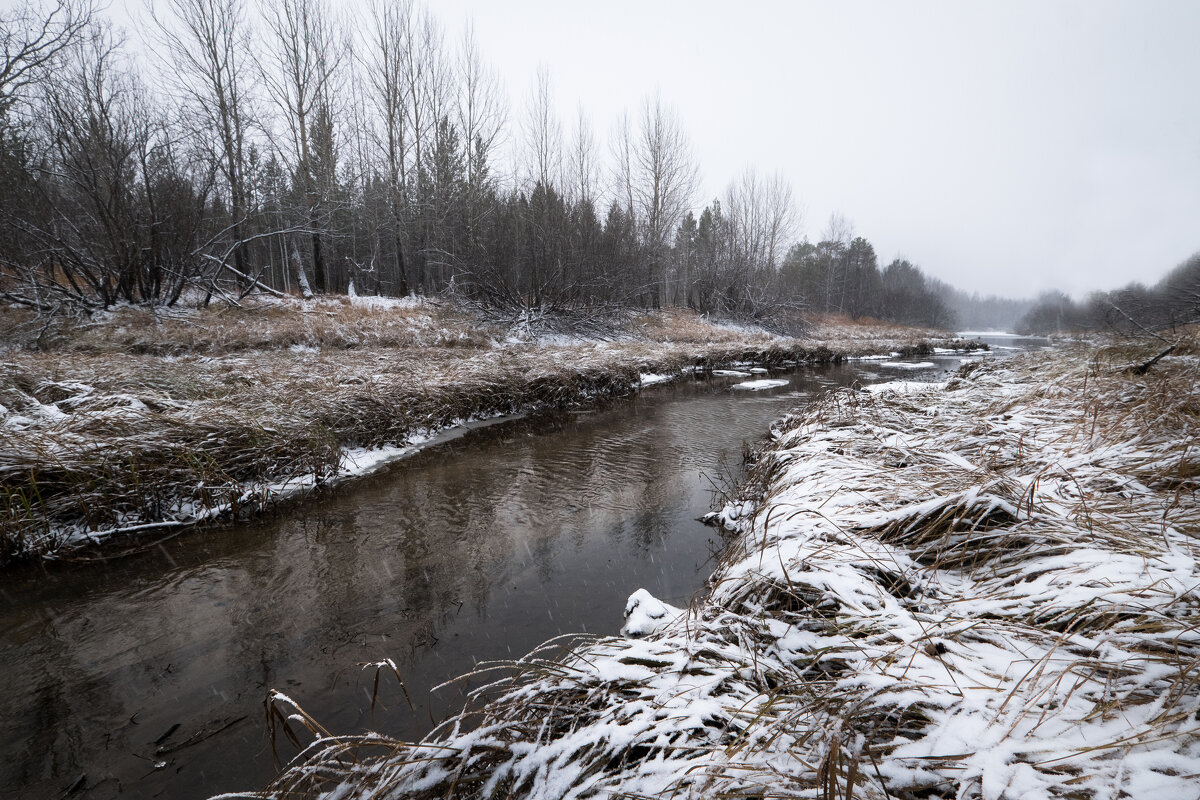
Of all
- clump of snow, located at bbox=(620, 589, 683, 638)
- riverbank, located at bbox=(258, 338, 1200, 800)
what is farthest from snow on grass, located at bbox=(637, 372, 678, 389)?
clump of snow, located at bbox=(620, 589, 683, 638)

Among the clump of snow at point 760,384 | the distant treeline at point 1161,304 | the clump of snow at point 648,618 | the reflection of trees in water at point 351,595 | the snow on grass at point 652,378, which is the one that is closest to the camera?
the clump of snow at point 648,618

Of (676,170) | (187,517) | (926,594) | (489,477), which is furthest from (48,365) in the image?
(676,170)

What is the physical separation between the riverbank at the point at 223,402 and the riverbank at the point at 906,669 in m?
3.02

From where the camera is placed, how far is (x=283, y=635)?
2818mm

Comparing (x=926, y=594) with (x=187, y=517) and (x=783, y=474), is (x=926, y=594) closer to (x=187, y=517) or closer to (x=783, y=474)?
(x=783, y=474)

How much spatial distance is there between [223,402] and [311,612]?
3736 mm

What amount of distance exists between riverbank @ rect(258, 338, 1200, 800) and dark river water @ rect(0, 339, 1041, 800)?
1.20 feet

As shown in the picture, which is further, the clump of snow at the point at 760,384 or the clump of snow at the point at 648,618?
the clump of snow at the point at 760,384

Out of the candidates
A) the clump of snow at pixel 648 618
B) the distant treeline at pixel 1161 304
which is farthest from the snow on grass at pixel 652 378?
the clump of snow at pixel 648 618

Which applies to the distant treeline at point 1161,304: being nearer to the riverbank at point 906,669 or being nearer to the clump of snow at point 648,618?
the riverbank at point 906,669

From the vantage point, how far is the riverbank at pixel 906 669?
3.28 feet

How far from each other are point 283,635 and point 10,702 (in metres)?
1.11

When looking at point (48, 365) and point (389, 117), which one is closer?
point (48, 365)

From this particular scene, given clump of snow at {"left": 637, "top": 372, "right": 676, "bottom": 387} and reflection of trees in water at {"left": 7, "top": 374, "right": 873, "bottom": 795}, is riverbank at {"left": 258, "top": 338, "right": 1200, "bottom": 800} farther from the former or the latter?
clump of snow at {"left": 637, "top": 372, "right": 676, "bottom": 387}
